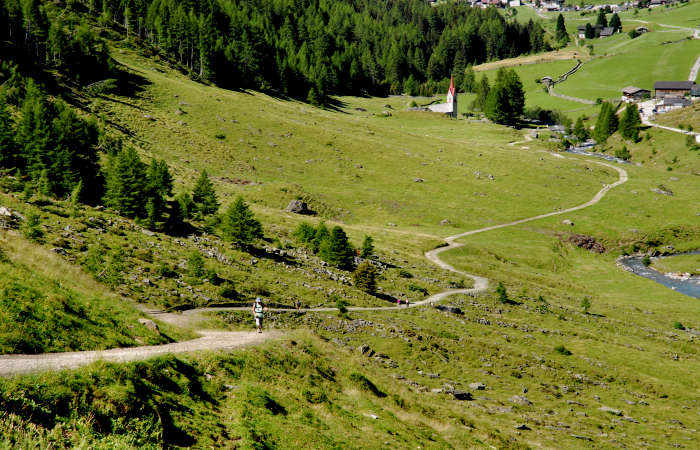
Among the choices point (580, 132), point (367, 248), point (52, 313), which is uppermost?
point (580, 132)

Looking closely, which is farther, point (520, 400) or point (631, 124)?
point (631, 124)

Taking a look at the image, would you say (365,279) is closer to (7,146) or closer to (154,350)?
(154,350)

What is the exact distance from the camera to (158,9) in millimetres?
168625

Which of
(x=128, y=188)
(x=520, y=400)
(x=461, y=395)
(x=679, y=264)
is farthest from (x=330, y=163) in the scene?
(x=520, y=400)

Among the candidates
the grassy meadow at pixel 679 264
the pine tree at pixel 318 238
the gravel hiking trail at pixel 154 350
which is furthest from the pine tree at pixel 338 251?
the grassy meadow at pixel 679 264

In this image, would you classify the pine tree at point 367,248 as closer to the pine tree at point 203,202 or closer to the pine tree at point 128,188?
the pine tree at point 203,202

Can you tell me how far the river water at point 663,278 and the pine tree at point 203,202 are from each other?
82.0 meters

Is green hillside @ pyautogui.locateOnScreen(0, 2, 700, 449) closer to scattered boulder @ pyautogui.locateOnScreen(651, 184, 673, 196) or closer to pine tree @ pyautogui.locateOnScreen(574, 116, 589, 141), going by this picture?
scattered boulder @ pyautogui.locateOnScreen(651, 184, 673, 196)

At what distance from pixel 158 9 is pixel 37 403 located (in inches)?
7423

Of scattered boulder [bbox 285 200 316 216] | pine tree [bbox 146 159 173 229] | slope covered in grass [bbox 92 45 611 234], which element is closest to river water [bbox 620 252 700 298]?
slope covered in grass [bbox 92 45 611 234]

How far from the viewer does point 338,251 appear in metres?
63.7

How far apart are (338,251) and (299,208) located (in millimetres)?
34700

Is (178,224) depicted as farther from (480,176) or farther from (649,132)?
(649,132)

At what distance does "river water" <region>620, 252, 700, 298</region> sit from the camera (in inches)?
3236
